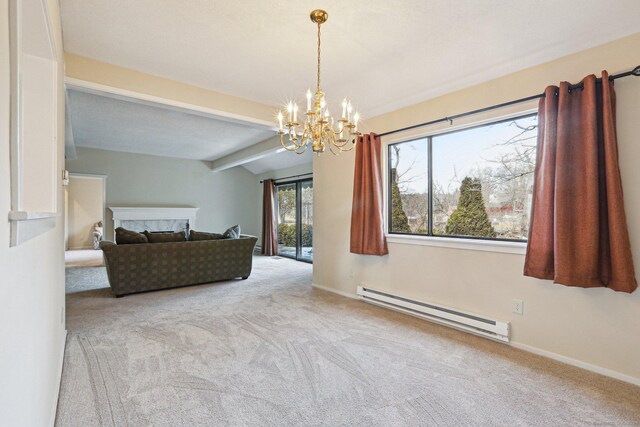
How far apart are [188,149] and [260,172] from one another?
241cm

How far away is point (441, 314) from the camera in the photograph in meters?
3.35

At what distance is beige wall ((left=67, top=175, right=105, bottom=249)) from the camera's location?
8672 mm

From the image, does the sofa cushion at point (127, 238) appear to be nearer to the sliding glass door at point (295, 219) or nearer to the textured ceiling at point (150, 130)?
the textured ceiling at point (150, 130)

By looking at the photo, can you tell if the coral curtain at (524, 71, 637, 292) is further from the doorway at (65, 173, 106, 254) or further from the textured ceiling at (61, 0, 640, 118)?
the doorway at (65, 173, 106, 254)

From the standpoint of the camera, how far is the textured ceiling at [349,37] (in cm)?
229

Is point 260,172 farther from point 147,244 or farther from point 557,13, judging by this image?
point 557,13

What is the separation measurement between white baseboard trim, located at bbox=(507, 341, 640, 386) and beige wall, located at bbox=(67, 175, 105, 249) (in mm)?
9731

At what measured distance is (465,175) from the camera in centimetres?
344

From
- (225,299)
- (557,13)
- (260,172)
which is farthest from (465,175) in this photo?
(260,172)

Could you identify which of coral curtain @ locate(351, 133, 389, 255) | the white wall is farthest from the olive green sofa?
the white wall

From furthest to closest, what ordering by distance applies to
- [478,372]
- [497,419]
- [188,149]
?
1. [188,149]
2. [478,372]
3. [497,419]

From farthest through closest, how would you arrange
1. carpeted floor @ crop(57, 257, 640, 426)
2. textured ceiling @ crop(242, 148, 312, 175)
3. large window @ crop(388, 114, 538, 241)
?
textured ceiling @ crop(242, 148, 312, 175) < large window @ crop(388, 114, 538, 241) < carpeted floor @ crop(57, 257, 640, 426)

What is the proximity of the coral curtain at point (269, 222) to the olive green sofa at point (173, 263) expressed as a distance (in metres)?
3.03

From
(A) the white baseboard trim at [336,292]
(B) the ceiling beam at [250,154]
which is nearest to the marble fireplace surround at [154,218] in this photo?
(B) the ceiling beam at [250,154]
